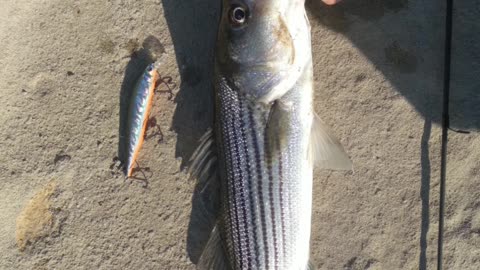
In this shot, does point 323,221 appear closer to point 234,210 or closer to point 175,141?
point 234,210

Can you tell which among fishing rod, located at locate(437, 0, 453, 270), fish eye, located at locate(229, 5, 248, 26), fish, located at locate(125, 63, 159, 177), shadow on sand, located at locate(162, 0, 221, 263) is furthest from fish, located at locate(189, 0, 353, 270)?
fishing rod, located at locate(437, 0, 453, 270)

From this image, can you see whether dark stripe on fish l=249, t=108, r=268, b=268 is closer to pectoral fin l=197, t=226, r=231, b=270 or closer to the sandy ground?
pectoral fin l=197, t=226, r=231, b=270

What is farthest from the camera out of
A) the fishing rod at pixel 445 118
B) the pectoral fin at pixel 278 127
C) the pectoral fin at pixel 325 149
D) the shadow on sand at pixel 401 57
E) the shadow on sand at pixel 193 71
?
the shadow on sand at pixel 193 71

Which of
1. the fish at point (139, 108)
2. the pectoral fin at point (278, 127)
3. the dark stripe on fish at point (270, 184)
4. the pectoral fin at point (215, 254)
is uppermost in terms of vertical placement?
the fish at point (139, 108)

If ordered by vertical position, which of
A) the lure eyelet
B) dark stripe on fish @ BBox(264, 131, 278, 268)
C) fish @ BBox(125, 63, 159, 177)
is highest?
the lure eyelet

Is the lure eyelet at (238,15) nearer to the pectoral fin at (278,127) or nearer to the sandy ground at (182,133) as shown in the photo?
the pectoral fin at (278,127)

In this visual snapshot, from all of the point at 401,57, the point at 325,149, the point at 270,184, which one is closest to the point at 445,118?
the point at 401,57

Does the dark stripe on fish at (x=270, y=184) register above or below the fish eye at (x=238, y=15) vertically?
below

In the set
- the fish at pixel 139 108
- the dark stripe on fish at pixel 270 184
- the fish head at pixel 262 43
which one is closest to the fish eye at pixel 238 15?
the fish head at pixel 262 43
